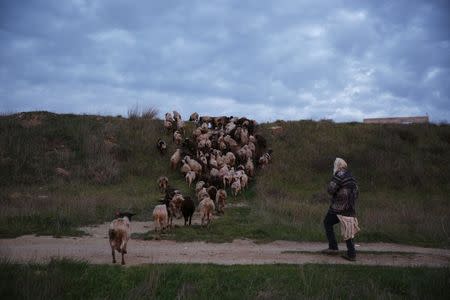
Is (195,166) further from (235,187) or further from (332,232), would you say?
(332,232)

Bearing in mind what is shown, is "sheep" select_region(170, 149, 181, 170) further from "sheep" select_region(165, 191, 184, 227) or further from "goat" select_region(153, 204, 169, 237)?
"goat" select_region(153, 204, 169, 237)

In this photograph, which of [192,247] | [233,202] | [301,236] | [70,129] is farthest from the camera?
[70,129]

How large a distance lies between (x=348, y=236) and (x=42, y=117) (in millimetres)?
23198

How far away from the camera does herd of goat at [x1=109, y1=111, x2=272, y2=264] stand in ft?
54.9

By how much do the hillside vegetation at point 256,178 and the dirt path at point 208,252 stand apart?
95 cm

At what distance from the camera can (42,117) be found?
91.9 ft

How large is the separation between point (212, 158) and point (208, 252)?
1191 centimetres

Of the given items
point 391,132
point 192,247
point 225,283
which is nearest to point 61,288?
point 225,283

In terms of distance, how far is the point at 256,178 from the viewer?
23688mm

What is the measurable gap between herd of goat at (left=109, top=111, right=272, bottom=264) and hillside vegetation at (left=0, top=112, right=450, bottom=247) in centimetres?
69

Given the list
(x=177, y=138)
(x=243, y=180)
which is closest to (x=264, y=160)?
(x=243, y=180)

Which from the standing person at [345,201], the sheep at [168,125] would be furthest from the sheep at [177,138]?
the standing person at [345,201]

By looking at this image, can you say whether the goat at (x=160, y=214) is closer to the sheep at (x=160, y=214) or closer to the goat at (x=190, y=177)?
the sheep at (x=160, y=214)

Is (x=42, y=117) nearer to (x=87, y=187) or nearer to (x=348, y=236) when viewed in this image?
(x=87, y=187)
